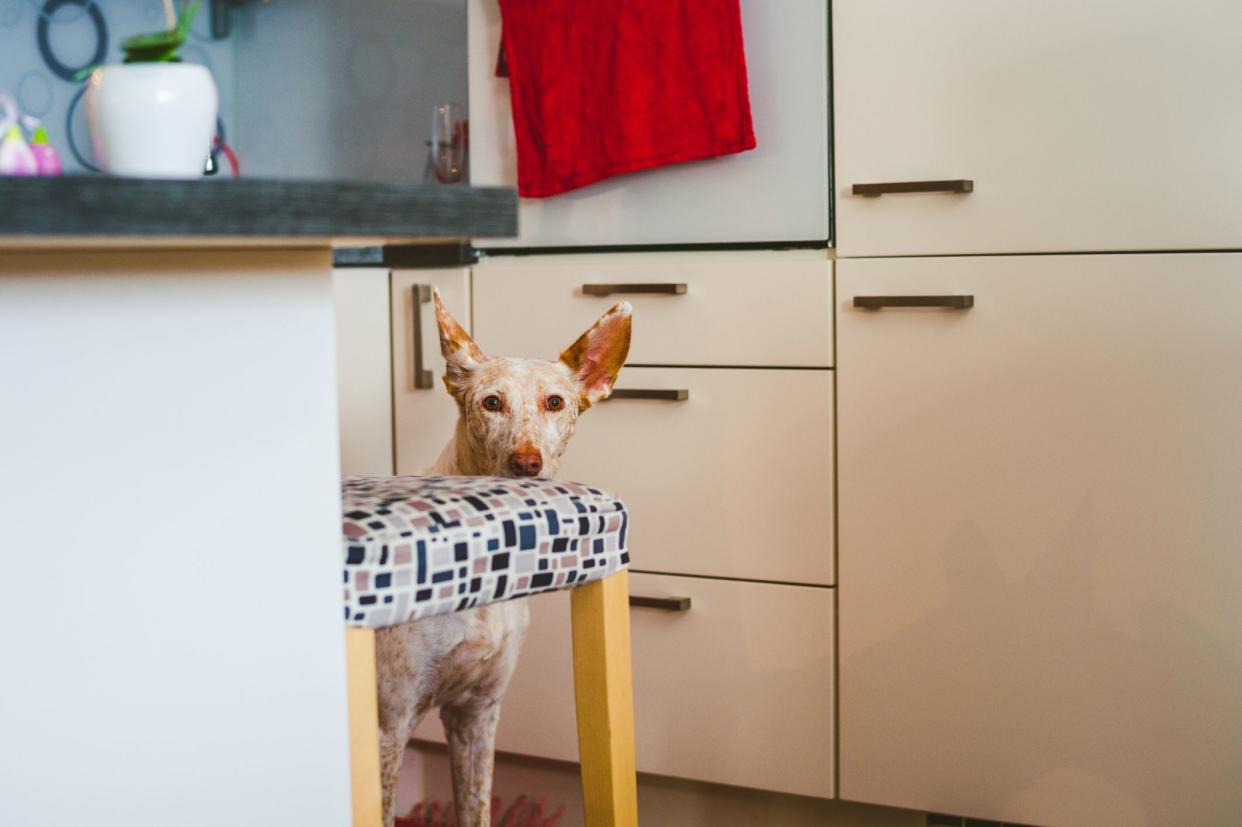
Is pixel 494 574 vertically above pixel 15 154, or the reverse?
pixel 15 154

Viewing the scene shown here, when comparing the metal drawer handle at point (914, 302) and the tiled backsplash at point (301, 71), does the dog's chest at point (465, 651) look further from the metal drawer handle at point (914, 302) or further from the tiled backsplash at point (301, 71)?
the tiled backsplash at point (301, 71)

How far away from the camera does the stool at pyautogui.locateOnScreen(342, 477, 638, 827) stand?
33.4 inches

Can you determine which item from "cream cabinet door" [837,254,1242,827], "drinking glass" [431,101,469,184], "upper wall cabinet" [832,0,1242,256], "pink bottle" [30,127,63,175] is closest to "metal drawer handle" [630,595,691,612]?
"cream cabinet door" [837,254,1242,827]

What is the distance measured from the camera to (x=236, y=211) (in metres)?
0.61

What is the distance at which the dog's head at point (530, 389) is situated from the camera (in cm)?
144

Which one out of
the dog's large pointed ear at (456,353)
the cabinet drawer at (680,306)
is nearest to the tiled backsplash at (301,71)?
the cabinet drawer at (680,306)

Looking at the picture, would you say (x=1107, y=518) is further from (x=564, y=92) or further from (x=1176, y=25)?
(x=564, y=92)

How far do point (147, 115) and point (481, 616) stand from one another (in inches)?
28.1

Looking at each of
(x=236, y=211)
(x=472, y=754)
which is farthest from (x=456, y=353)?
(x=236, y=211)

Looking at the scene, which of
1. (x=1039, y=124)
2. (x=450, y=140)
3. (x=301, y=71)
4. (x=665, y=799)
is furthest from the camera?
(x=301, y=71)

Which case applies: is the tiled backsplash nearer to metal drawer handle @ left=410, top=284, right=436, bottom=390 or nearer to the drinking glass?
the drinking glass

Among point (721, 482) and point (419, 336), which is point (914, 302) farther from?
point (419, 336)

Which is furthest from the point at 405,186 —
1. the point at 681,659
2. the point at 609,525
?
the point at 681,659

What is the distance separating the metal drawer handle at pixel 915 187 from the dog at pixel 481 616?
20.6 inches
